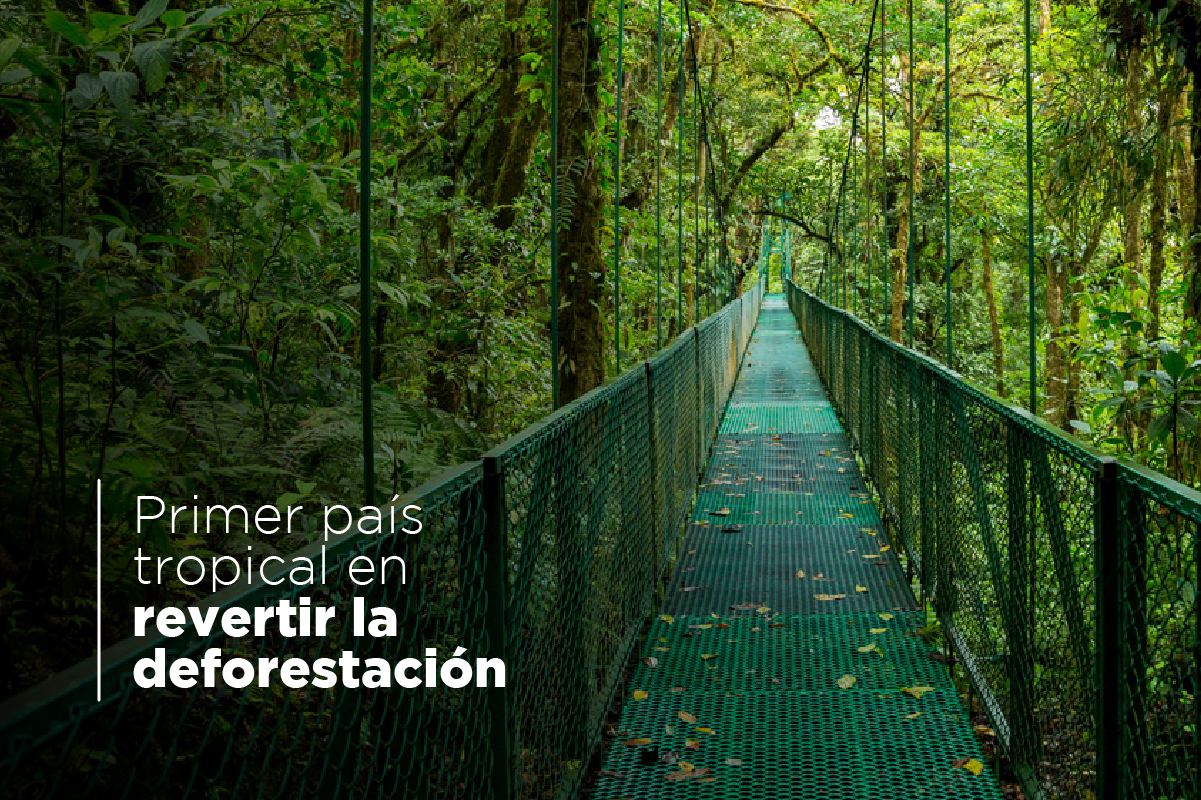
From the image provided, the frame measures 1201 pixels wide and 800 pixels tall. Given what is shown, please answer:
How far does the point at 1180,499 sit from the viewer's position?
4.96ft

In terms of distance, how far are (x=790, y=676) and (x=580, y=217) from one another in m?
2.68

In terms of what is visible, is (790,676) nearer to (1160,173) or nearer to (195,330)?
(195,330)

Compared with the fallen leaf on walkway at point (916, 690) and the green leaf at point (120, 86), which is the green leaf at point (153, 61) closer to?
the green leaf at point (120, 86)

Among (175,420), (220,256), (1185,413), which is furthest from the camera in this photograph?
(1185,413)

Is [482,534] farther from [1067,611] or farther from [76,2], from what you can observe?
[76,2]

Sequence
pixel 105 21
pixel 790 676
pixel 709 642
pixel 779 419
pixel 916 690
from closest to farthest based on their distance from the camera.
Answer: pixel 105 21 → pixel 916 690 → pixel 790 676 → pixel 709 642 → pixel 779 419

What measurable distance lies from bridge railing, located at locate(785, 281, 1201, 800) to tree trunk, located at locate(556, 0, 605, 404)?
66.2 inches

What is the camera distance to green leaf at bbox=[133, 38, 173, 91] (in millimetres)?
1859

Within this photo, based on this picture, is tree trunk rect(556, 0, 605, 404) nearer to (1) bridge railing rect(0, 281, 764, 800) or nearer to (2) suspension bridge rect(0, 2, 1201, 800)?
(2) suspension bridge rect(0, 2, 1201, 800)

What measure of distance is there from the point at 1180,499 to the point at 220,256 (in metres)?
2.76

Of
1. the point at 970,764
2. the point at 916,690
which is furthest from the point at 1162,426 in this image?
the point at 970,764

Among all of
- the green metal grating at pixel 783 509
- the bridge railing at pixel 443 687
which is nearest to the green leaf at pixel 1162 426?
the bridge railing at pixel 443 687

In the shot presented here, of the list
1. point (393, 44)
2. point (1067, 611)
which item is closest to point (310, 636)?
point (1067, 611)

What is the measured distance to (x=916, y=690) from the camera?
3.34m
